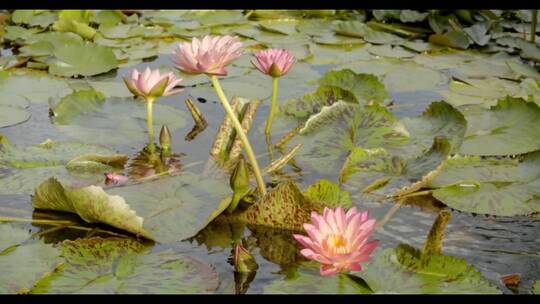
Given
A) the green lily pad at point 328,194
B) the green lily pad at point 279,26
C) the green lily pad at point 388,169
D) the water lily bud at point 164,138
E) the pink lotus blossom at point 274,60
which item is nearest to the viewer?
the green lily pad at point 328,194

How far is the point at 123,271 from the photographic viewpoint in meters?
1.46

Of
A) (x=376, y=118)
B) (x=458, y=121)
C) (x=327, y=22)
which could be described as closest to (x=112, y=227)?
(x=376, y=118)

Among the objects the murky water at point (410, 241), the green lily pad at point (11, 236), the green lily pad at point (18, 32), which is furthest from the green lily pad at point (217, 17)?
the green lily pad at point (11, 236)

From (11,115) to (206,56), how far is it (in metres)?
0.98

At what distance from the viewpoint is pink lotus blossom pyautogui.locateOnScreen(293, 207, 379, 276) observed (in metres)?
1.29

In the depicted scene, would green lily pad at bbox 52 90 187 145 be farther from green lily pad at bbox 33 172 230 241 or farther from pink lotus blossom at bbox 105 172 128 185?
green lily pad at bbox 33 172 230 241

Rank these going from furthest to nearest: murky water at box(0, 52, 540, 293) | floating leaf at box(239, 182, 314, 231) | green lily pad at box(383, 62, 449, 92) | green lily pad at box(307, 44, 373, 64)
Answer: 1. green lily pad at box(307, 44, 373, 64)
2. green lily pad at box(383, 62, 449, 92)
3. floating leaf at box(239, 182, 314, 231)
4. murky water at box(0, 52, 540, 293)

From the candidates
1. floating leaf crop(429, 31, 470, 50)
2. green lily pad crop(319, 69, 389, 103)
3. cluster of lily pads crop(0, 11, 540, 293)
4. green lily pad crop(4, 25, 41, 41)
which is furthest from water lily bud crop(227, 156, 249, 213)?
green lily pad crop(4, 25, 41, 41)

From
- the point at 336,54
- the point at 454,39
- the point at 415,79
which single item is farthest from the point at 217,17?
the point at 415,79

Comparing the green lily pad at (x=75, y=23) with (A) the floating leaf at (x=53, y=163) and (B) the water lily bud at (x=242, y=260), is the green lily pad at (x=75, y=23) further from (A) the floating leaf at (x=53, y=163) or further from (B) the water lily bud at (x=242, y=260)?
(B) the water lily bud at (x=242, y=260)

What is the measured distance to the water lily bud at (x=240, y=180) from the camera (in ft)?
5.25

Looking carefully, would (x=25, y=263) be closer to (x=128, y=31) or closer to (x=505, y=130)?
(x=505, y=130)

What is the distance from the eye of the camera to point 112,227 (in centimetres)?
164

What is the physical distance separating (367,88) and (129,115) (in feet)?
2.65
